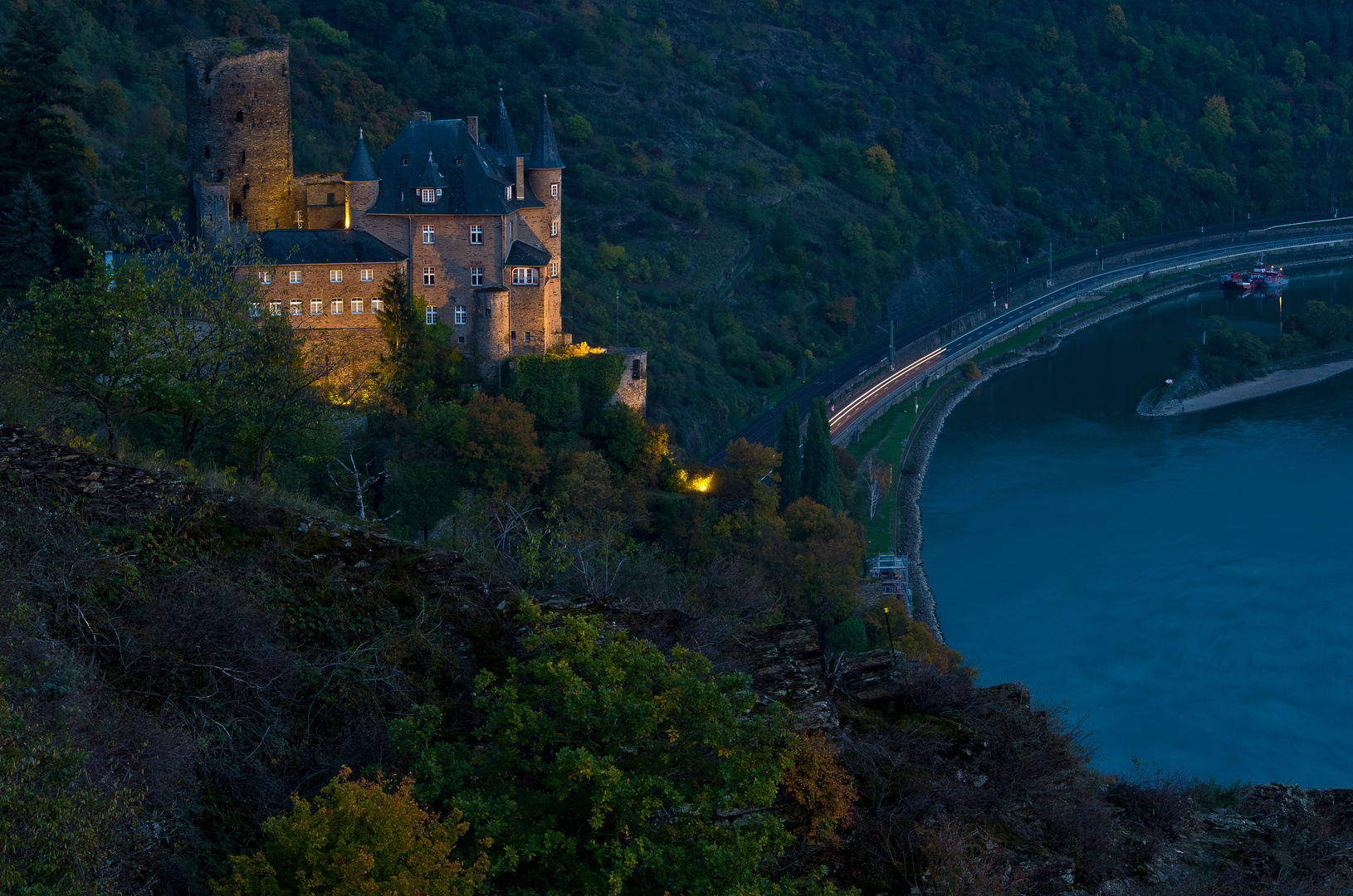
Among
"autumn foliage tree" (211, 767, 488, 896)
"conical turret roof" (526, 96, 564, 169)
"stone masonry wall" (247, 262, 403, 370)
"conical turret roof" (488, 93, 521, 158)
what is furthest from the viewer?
"conical turret roof" (526, 96, 564, 169)

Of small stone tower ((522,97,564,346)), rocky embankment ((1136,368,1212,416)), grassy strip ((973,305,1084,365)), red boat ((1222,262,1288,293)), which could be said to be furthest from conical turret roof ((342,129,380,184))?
red boat ((1222,262,1288,293))

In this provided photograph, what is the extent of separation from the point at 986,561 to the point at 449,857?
158 feet

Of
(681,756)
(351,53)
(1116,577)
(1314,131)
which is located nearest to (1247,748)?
(1116,577)

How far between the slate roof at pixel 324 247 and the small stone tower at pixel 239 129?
2.44 metres

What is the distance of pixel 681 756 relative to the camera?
12.0m

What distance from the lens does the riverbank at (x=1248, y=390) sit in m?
77.1

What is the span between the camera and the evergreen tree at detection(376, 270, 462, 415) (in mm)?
39312

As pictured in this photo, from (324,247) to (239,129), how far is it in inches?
196

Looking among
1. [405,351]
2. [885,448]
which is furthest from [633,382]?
[885,448]

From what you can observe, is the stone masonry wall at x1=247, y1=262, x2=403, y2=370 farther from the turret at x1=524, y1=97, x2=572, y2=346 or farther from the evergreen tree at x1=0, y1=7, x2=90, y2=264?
the evergreen tree at x1=0, y1=7, x2=90, y2=264

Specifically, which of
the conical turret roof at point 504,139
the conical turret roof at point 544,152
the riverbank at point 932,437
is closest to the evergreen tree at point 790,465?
the riverbank at point 932,437

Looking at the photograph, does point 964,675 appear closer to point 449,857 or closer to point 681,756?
point 681,756

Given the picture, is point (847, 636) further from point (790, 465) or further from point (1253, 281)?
point (1253, 281)

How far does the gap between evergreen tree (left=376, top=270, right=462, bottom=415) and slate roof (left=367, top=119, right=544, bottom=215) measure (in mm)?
2362
